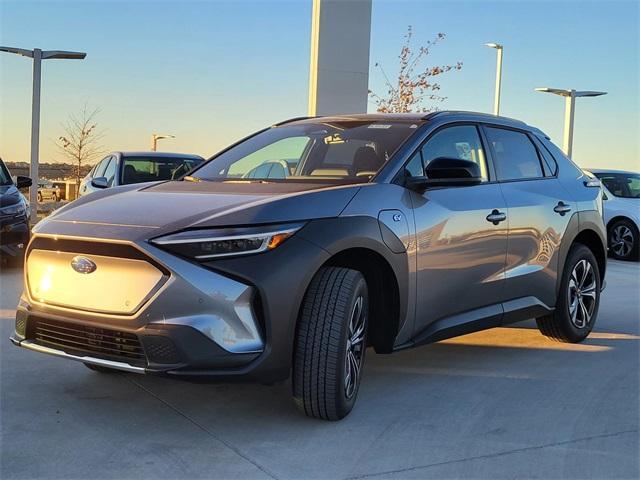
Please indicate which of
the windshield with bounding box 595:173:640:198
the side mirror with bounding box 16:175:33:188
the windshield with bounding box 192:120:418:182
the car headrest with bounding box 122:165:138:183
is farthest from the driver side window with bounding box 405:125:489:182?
the windshield with bounding box 595:173:640:198

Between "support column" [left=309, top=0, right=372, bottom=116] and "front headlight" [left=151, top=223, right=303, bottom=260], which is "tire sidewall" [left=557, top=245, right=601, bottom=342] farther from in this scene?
"support column" [left=309, top=0, right=372, bottom=116]

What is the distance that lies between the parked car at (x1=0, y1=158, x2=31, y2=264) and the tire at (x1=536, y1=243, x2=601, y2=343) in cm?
583

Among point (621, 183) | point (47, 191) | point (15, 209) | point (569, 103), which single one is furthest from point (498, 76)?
point (47, 191)

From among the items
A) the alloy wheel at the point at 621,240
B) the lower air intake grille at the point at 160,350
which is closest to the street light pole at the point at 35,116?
the alloy wheel at the point at 621,240

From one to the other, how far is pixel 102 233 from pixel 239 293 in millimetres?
718

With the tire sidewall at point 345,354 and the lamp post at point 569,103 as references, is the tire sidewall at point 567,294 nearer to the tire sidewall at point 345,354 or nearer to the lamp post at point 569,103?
the tire sidewall at point 345,354

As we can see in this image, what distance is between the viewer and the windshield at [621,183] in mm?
13078

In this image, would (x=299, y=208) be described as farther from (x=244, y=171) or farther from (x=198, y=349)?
(x=244, y=171)

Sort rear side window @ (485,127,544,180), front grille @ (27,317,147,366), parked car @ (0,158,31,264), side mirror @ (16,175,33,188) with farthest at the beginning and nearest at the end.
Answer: side mirror @ (16,175,33,188) < parked car @ (0,158,31,264) < rear side window @ (485,127,544,180) < front grille @ (27,317,147,366)

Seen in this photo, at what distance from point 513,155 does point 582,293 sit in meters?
1.37

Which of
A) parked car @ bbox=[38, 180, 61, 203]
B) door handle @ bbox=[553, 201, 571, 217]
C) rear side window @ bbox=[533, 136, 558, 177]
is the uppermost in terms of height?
rear side window @ bbox=[533, 136, 558, 177]

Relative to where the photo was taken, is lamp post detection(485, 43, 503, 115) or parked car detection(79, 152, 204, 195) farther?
lamp post detection(485, 43, 503, 115)

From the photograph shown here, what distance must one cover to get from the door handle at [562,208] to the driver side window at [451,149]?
2.60ft

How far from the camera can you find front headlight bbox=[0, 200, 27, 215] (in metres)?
8.20
